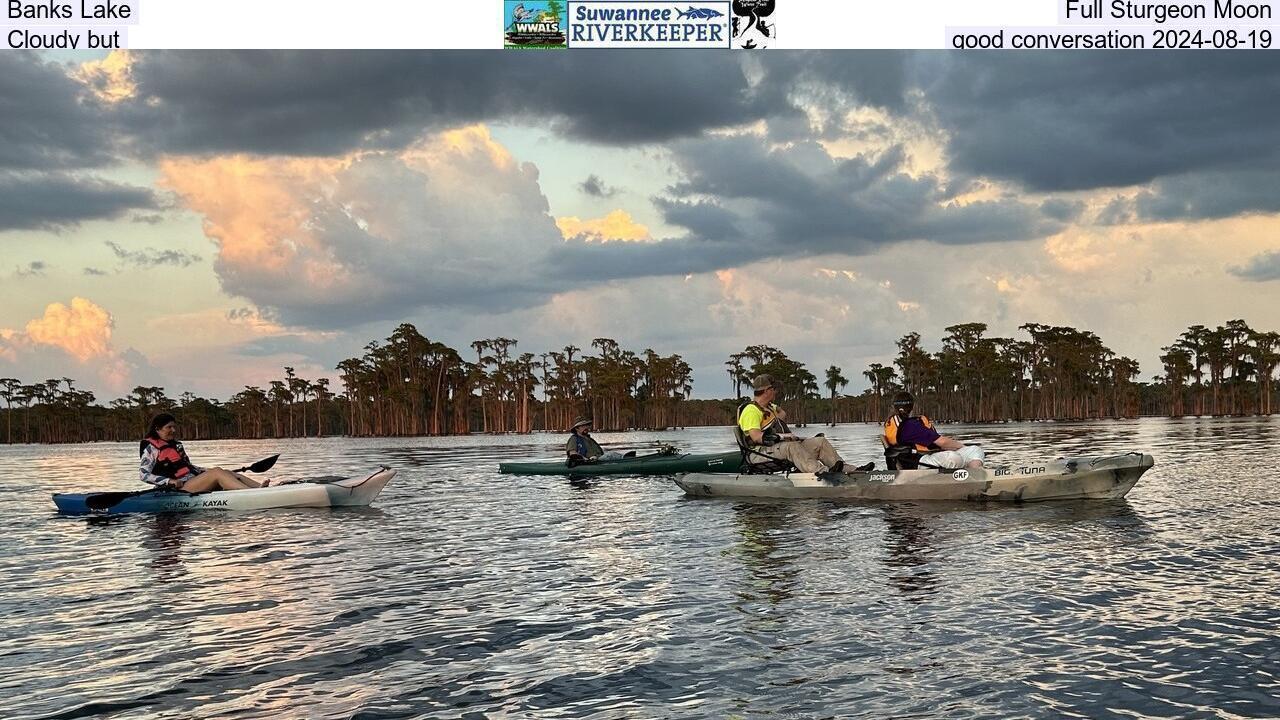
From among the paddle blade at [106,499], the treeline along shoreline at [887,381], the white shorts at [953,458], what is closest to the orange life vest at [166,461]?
the paddle blade at [106,499]

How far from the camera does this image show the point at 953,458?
64.1ft

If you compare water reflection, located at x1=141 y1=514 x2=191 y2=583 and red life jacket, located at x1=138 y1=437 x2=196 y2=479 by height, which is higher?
red life jacket, located at x1=138 y1=437 x2=196 y2=479

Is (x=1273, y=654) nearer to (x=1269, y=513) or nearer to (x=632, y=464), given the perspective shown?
(x=1269, y=513)

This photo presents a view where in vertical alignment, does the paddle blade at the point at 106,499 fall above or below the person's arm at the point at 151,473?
below

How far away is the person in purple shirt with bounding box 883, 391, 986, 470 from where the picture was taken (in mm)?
19547

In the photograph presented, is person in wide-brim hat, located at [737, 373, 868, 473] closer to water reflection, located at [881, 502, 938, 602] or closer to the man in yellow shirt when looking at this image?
the man in yellow shirt

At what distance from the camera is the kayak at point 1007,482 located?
19.0 meters

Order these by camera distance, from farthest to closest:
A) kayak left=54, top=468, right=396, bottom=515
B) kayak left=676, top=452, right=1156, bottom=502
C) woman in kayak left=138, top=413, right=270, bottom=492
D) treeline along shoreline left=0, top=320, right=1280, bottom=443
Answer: treeline along shoreline left=0, top=320, right=1280, bottom=443, woman in kayak left=138, top=413, right=270, bottom=492, kayak left=54, top=468, right=396, bottom=515, kayak left=676, top=452, right=1156, bottom=502

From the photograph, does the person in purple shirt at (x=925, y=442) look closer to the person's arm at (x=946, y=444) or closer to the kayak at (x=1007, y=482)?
the person's arm at (x=946, y=444)

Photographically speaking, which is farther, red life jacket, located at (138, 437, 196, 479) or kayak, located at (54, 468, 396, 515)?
red life jacket, located at (138, 437, 196, 479)

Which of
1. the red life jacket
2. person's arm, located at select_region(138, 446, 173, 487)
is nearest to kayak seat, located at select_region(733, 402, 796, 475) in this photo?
the red life jacket

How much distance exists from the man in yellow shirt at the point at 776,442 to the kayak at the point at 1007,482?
567 millimetres

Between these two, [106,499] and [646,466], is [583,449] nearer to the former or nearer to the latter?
[646,466]

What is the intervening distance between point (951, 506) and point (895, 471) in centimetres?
141
